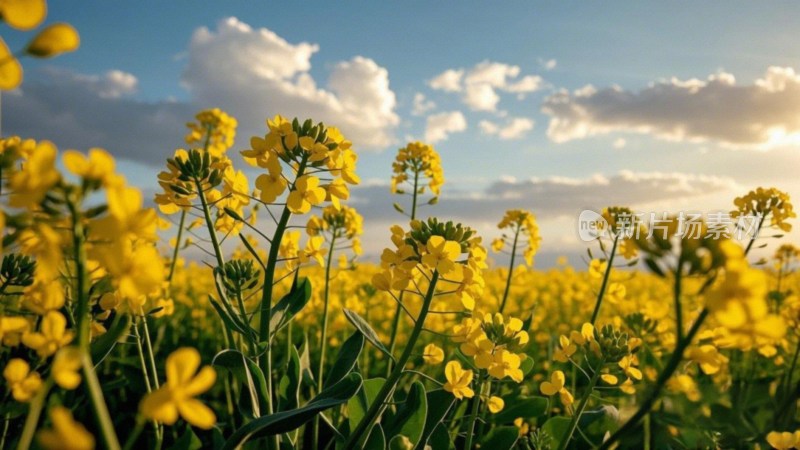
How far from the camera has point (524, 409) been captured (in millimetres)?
3188

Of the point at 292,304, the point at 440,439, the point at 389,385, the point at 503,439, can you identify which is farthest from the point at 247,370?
the point at 503,439

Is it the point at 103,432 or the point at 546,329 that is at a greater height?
the point at 103,432

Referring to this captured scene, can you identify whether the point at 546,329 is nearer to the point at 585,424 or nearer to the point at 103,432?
the point at 585,424

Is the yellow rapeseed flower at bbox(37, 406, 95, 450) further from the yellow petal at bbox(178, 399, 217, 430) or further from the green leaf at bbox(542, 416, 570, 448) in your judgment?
the green leaf at bbox(542, 416, 570, 448)

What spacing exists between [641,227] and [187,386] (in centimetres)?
98

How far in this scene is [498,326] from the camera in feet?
7.99

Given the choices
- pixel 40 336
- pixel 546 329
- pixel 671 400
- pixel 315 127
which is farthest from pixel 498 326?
pixel 546 329

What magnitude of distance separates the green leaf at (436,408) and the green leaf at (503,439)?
0.30m

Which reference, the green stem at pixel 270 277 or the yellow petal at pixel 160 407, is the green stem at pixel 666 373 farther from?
the green stem at pixel 270 277

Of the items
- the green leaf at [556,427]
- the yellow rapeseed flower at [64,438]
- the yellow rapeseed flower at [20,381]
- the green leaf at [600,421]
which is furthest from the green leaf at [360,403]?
the yellow rapeseed flower at [64,438]

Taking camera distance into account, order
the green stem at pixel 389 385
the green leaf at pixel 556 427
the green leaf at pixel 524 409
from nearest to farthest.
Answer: the green stem at pixel 389 385, the green leaf at pixel 556 427, the green leaf at pixel 524 409

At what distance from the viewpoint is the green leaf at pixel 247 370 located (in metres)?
2.05

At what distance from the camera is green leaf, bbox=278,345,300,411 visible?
2577mm

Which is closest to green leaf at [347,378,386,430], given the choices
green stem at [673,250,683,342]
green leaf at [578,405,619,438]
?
green leaf at [578,405,619,438]
